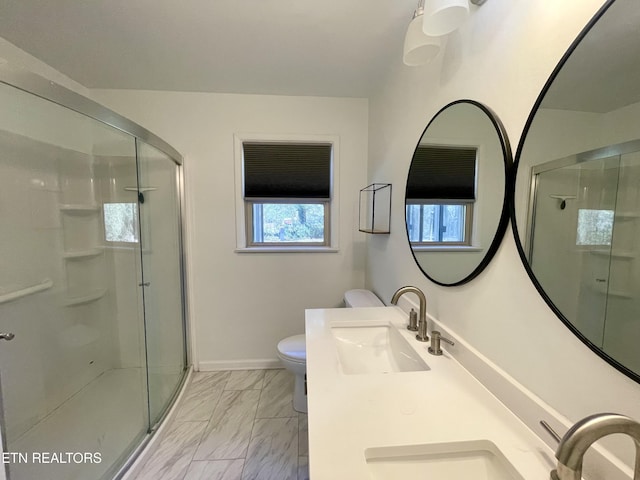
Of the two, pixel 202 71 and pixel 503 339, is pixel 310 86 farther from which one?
pixel 503 339

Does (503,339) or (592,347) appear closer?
(592,347)

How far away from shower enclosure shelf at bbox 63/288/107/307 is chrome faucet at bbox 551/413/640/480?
248cm

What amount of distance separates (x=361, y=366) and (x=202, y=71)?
212 centimetres

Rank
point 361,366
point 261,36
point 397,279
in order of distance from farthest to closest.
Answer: point 397,279 → point 261,36 → point 361,366

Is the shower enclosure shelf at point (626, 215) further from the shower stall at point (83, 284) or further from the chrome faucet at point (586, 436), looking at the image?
the shower stall at point (83, 284)

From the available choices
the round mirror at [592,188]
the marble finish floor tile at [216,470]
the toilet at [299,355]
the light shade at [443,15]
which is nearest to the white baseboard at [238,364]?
the toilet at [299,355]

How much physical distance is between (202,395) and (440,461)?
75.9 inches

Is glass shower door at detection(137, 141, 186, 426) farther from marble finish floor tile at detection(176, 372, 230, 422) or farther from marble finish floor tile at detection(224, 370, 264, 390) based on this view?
marble finish floor tile at detection(224, 370, 264, 390)

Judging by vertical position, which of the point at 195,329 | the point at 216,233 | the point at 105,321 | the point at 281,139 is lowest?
the point at 195,329

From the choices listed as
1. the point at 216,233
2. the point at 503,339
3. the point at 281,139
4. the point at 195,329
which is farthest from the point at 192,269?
the point at 503,339

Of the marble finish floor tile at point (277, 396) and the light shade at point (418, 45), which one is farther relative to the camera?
the marble finish floor tile at point (277, 396)

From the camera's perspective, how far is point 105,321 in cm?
202

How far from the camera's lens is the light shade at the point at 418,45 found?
0.98 m

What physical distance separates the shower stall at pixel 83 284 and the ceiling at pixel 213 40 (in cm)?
45
